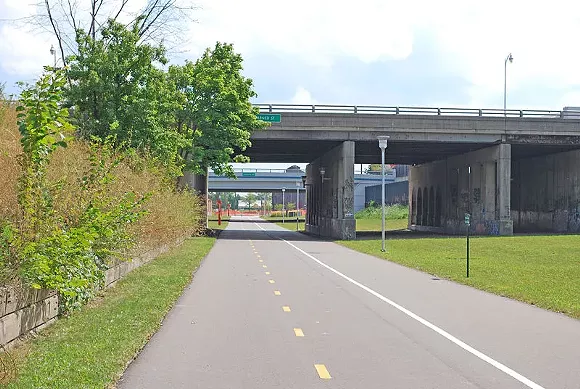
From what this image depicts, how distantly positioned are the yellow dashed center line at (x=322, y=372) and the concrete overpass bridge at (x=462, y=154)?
111 feet

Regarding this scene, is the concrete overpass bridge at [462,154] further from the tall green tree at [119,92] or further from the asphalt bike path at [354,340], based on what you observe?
the asphalt bike path at [354,340]

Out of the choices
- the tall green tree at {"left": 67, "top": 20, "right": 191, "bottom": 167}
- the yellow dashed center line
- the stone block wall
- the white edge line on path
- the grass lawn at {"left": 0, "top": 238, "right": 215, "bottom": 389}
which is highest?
the tall green tree at {"left": 67, "top": 20, "right": 191, "bottom": 167}

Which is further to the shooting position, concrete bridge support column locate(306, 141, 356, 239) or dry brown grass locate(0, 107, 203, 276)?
concrete bridge support column locate(306, 141, 356, 239)

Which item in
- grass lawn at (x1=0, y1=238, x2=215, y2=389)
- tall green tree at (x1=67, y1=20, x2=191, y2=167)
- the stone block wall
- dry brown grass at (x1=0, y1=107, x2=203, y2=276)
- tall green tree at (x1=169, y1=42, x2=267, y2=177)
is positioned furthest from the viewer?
tall green tree at (x1=169, y1=42, x2=267, y2=177)

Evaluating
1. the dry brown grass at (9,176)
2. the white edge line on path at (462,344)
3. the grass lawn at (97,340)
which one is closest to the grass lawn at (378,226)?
the white edge line on path at (462,344)

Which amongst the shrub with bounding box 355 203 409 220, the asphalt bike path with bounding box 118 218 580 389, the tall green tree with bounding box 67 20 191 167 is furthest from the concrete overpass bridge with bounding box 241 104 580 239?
the shrub with bounding box 355 203 409 220

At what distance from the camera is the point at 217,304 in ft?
42.4

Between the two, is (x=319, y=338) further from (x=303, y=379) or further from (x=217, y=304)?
(x=217, y=304)

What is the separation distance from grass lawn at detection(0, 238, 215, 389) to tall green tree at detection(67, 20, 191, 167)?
1120 cm

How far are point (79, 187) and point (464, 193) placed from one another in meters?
42.1

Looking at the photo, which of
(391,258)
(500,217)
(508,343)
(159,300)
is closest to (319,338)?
(508,343)

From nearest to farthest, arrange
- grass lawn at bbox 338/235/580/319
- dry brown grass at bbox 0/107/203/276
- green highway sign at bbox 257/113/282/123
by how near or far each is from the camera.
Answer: dry brown grass at bbox 0/107/203/276
grass lawn at bbox 338/235/580/319
green highway sign at bbox 257/113/282/123

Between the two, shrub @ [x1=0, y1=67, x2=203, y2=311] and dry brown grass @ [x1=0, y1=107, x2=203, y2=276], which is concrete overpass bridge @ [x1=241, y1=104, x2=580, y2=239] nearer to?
dry brown grass @ [x1=0, y1=107, x2=203, y2=276]

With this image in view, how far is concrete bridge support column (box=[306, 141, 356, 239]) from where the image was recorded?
137 feet
